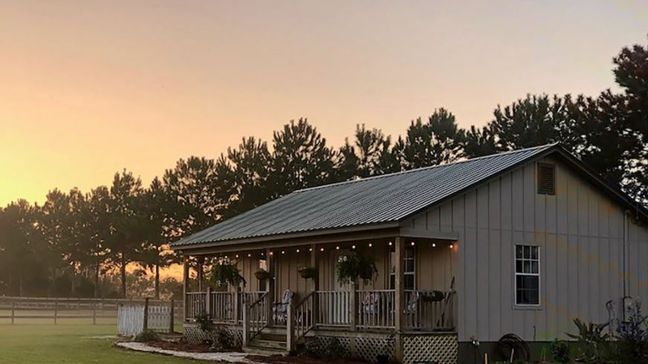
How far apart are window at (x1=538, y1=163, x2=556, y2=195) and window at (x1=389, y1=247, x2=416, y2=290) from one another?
350 centimetres

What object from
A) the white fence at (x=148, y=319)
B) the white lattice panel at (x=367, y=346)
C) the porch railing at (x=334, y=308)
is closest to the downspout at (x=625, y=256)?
the white lattice panel at (x=367, y=346)

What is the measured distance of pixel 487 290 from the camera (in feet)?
65.5

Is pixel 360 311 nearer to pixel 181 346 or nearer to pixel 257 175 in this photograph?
pixel 181 346

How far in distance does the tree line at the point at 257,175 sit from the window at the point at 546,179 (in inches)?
748

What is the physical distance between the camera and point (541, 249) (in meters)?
21.0

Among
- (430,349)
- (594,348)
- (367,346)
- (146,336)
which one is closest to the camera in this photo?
(594,348)

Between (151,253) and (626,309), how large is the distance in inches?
1938

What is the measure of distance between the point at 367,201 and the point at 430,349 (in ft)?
15.6

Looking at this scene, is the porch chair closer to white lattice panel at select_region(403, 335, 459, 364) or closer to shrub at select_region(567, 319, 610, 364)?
white lattice panel at select_region(403, 335, 459, 364)

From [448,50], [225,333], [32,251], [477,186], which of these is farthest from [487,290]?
[32,251]

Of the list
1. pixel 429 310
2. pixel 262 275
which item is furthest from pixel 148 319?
pixel 429 310

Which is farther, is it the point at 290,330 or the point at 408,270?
the point at 408,270

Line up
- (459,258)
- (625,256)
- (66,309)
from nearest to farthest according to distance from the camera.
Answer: (459,258) < (625,256) < (66,309)

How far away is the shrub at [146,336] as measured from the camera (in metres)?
26.7
